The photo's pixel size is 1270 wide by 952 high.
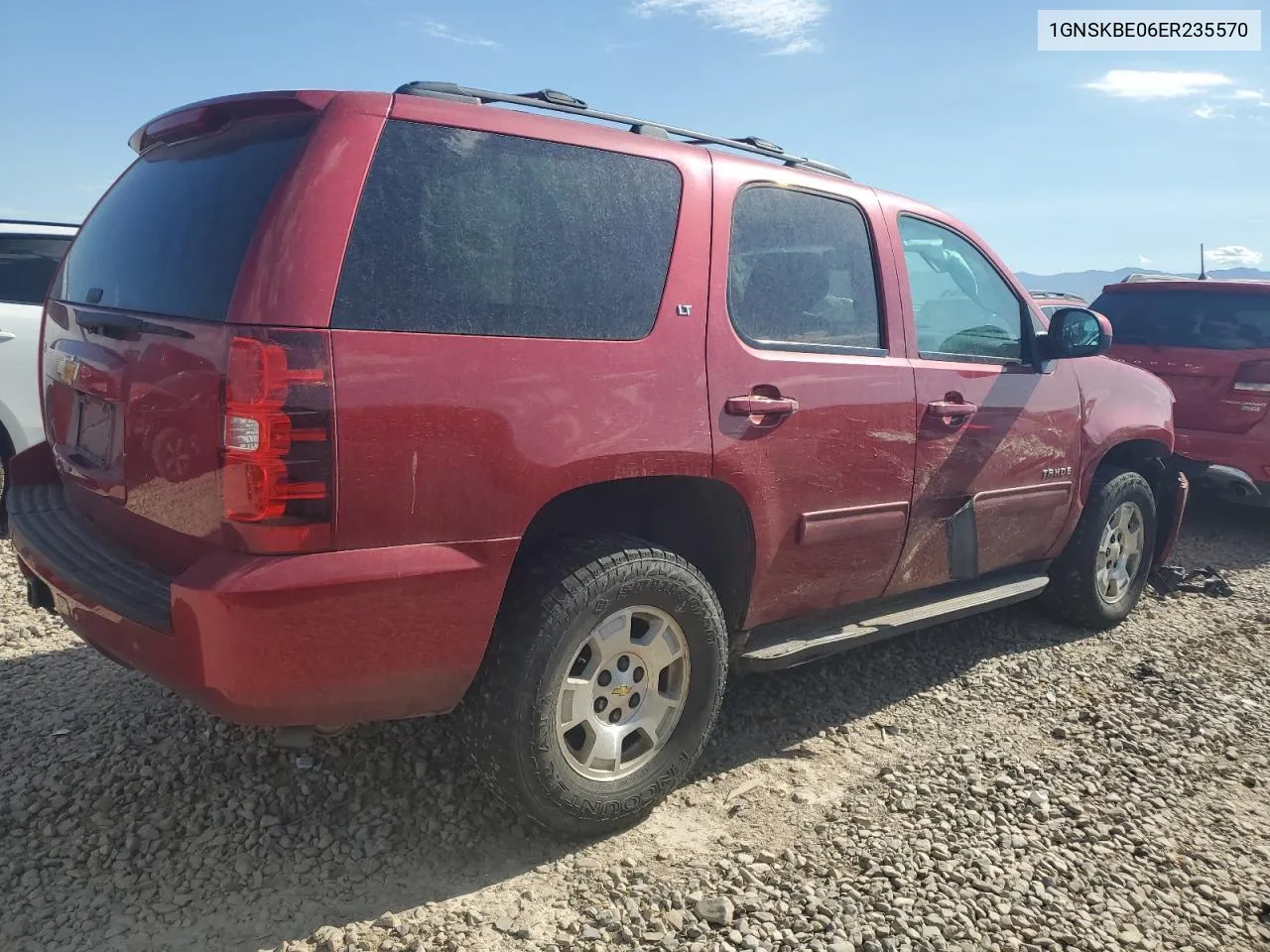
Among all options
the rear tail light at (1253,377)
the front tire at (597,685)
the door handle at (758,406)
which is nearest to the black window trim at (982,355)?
the door handle at (758,406)

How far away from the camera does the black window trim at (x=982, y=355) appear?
11.6ft

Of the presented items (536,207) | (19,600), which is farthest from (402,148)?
(19,600)

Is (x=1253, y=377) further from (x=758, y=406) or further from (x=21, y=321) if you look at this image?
(x=21, y=321)

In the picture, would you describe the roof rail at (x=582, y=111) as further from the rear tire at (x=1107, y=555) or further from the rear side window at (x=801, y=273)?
the rear tire at (x=1107, y=555)

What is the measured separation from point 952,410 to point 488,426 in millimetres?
1956

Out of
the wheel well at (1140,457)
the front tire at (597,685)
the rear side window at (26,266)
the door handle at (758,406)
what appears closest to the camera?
the front tire at (597,685)

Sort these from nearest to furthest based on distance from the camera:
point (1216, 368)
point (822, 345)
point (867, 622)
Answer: point (822, 345) < point (867, 622) < point (1216, 368)

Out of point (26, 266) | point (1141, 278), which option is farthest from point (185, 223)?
point (1141, 278)

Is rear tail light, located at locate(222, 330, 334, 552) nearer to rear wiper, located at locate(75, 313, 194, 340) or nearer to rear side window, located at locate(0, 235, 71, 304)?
rear wiper, located at locate(75, 313, 194, 340)

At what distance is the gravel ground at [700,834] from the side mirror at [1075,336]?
56.2 inches

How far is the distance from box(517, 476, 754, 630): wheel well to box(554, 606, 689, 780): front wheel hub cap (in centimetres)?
26

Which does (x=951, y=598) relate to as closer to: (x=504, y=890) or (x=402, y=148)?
(x=504, y=890)

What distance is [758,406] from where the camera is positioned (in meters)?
2.86

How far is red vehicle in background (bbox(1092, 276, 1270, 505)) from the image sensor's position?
627cm
